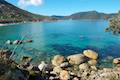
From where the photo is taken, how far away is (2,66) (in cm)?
1255

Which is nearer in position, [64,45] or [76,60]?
[76,60]

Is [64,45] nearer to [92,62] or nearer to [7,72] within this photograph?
[92,62]

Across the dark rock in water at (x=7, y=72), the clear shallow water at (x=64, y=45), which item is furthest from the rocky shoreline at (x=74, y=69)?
the dark rock in water at (x=7, y=72)

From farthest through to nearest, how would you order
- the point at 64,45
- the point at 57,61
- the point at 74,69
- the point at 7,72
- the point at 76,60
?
the point at 64,45 < the point at 76,60 < the point at 57,61 < the point at 74,69 < the point at 7,72

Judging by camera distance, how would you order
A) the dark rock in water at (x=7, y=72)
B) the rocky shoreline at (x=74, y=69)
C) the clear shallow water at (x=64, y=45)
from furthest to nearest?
the clear shallow water at (x=64, y=45), the rocky shoreline at (x=74, y=69), the dark rock in water at (x=7, y=72)

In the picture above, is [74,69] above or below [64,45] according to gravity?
above

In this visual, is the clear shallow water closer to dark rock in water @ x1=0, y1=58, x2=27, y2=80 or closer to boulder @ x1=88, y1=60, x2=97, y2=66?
dark rock in water @ x1=0, y1=58, x2=27, y2=80

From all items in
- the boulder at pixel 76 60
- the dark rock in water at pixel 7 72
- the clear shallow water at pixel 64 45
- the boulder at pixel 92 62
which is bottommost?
the clear shallow water at pixel 64 45

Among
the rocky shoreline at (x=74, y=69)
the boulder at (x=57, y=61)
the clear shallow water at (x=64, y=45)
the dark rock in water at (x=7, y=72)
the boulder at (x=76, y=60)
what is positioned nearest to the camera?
the dark rock in water at (x=7, y=72)

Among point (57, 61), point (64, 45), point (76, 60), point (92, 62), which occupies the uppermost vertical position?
point (57, 61)

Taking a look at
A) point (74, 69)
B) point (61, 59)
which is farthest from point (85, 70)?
point (61, 59)

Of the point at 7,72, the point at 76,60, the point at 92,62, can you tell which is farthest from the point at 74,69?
the point at 7,72

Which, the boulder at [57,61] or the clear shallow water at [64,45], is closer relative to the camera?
the boulder at [57,61]

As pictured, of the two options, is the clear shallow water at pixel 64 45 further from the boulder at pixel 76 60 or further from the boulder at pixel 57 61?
the boulder at pixel 76 60
